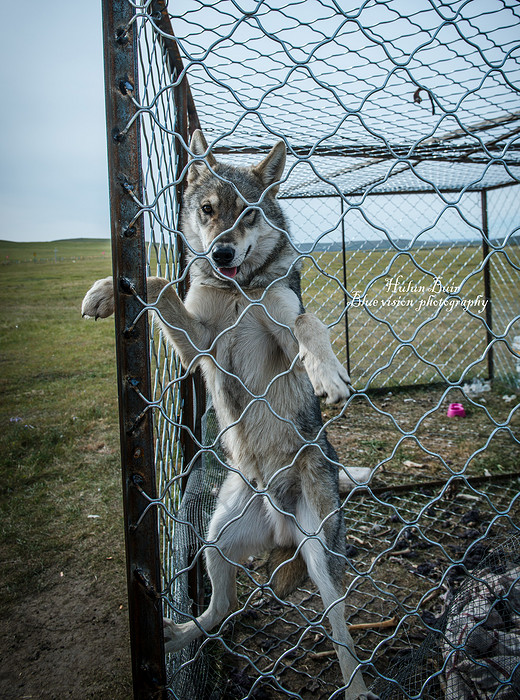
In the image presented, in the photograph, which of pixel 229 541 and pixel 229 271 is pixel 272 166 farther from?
pixel 229 541

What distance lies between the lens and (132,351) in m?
1.35

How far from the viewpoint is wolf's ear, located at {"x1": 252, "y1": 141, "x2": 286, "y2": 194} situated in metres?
2.47

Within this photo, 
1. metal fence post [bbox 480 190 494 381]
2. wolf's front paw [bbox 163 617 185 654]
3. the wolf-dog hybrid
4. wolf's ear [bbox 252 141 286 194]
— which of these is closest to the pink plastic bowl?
metal fence post [bbox 480 190 494 381]

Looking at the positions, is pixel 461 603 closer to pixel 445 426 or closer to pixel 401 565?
pixel 401 565

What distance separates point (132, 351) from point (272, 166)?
172cm

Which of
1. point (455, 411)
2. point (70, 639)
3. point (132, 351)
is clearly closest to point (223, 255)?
point (132, 351)

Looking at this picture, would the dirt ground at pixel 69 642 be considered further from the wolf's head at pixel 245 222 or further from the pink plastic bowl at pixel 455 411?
the pink plastic bowl at pixel 455 411

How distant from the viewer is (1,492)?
401cm

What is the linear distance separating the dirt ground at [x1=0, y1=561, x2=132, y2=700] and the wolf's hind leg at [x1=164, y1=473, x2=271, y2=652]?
0.48 metres

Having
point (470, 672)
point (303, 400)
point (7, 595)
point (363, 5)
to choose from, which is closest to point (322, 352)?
point (303, 400)

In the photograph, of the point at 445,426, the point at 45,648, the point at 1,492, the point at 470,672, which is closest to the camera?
the point at 470,672

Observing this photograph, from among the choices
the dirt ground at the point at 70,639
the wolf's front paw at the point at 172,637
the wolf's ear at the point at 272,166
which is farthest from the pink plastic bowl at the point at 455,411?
the wolf's front paw at the point at 172,637

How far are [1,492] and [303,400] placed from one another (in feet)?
10.5

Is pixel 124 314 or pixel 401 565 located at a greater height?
pixel 124 314
